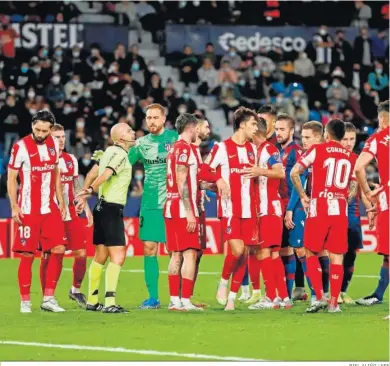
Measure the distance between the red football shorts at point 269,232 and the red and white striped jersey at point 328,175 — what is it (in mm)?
551

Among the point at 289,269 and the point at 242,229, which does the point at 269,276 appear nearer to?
the point at 242,229

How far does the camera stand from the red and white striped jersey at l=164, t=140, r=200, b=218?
13102 millimetres

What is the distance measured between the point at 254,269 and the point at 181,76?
16.9 m

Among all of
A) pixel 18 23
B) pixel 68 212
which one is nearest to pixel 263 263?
pixel 68 212

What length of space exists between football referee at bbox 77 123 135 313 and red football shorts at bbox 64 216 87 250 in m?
0.70

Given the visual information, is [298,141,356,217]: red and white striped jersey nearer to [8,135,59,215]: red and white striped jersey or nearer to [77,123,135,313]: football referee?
[77,123,135,313]: football referee

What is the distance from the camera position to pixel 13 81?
91.3 ft

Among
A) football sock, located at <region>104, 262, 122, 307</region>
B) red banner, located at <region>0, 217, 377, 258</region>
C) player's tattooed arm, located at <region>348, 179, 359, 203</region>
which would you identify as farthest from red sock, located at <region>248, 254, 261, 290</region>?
red banner, located at <region>0, 217, 377, 258</region>

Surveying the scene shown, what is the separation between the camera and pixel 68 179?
14172mm

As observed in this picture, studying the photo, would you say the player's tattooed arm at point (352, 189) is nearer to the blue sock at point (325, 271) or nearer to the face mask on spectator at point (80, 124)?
the blue sock at point (325, 271)

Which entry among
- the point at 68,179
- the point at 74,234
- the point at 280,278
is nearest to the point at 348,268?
the point at 280,278

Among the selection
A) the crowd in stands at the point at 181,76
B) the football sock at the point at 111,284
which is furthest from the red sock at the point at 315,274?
the crowd in stands at the point at 181,76

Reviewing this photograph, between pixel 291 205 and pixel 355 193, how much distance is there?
0.95 m

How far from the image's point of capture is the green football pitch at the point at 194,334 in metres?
9.88
